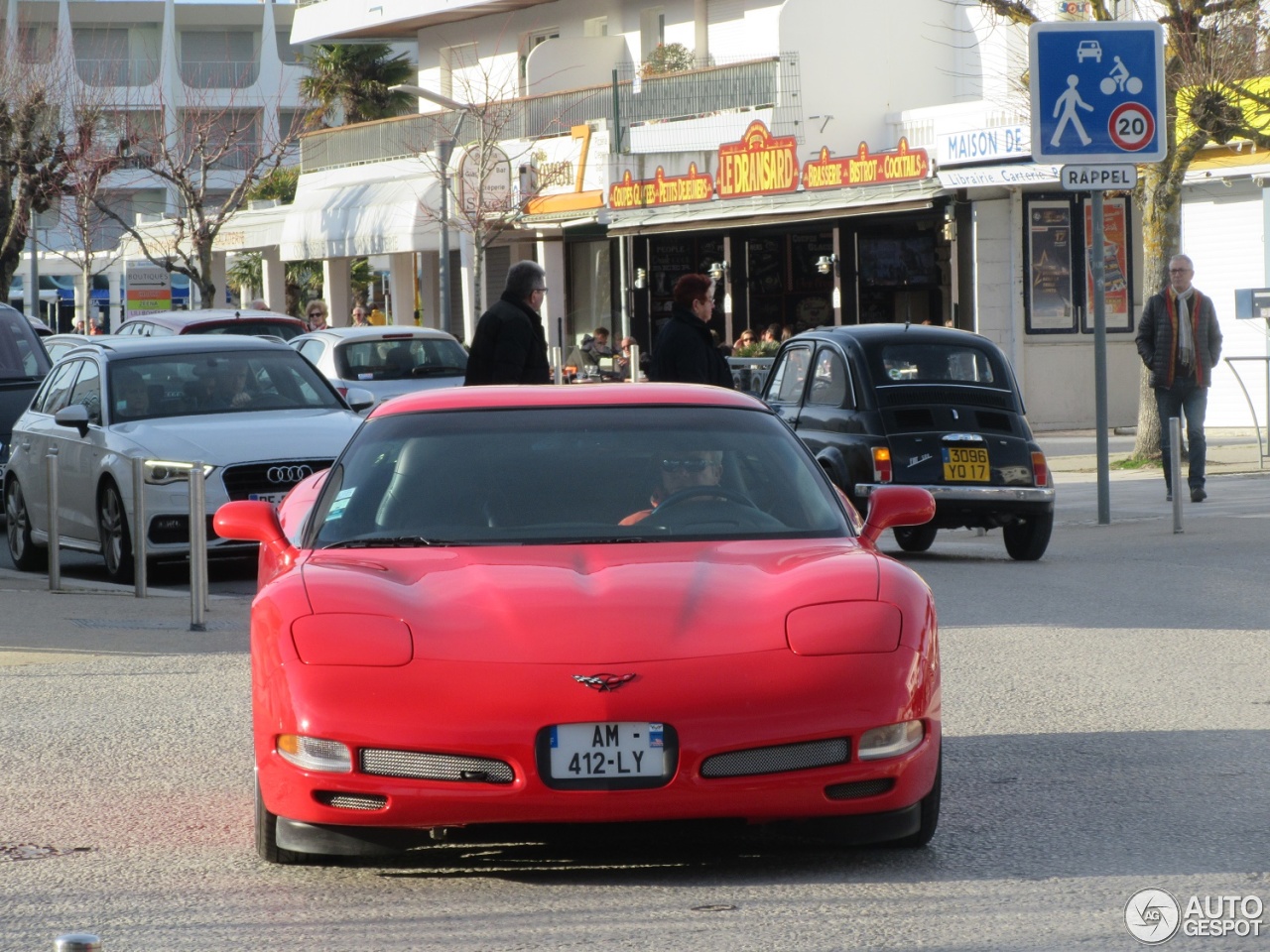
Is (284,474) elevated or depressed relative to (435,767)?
elevated

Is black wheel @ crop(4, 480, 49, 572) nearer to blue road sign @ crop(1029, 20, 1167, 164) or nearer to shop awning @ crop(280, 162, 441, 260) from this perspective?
blue road sign @ crop(1029, 20, 1167, 164)

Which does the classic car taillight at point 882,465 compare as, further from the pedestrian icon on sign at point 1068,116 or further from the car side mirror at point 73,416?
the car side mirror at point 73,416

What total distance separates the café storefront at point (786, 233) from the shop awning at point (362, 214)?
616cm

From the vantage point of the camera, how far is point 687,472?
6234 millimetres

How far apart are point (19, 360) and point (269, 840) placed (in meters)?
14.0

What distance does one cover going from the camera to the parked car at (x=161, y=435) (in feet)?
42.9

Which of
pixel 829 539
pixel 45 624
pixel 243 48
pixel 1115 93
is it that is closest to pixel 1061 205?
pixel 1115 93

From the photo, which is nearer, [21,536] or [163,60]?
[21,536]

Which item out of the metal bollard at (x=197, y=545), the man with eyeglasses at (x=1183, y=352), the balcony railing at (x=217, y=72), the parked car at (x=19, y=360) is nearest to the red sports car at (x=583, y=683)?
the metal bollard at (x=197, y=545)

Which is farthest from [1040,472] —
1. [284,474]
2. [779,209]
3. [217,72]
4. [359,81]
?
[217,72]

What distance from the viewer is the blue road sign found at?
1583 centimetres

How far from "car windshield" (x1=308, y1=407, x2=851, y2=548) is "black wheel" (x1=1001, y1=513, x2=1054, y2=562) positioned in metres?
7.63

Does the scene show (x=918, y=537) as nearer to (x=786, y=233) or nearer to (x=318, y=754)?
(x=318, y=754)

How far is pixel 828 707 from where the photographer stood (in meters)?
5.09
